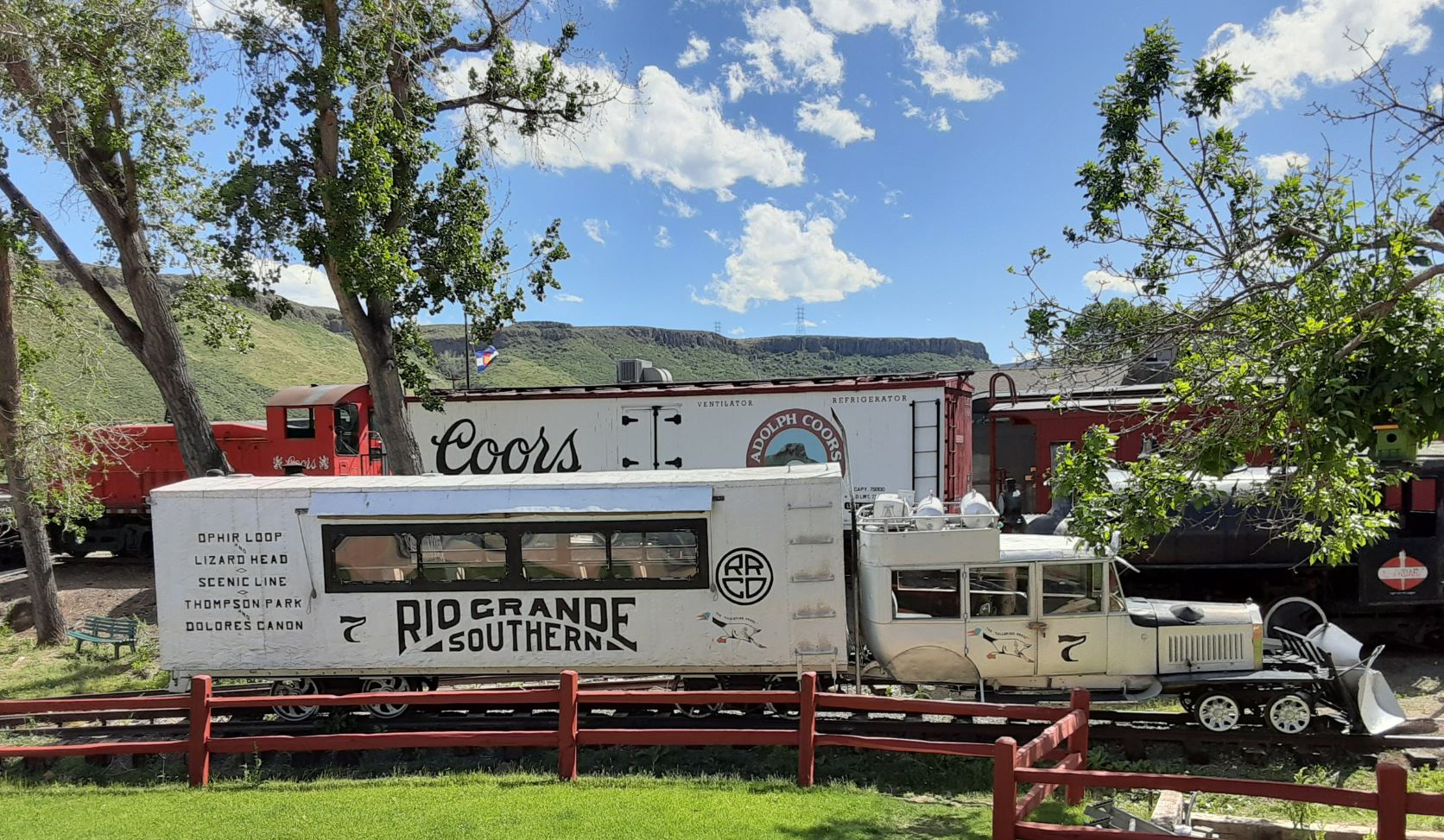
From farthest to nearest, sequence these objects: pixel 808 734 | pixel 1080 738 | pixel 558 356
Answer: pixel 558 356
pixel 808 734
pixel 1080 738

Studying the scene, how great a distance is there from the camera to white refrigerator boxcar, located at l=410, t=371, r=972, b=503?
625 inches

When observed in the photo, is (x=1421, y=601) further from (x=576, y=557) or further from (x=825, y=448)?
(x=576, y=557)

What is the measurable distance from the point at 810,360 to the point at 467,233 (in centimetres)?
10006

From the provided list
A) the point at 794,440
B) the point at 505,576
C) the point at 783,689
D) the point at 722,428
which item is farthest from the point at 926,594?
the point at 722,428

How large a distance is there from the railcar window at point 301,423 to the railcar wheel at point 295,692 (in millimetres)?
10553

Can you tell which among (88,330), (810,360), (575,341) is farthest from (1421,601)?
(575,341)

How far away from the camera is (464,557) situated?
8859mm

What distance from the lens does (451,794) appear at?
7008mm

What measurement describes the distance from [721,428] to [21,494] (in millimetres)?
12156

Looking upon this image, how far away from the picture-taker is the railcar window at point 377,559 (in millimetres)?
8844

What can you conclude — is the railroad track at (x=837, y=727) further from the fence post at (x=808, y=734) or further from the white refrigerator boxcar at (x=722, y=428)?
the white refrigerator boxcar at (x=722, y=428)

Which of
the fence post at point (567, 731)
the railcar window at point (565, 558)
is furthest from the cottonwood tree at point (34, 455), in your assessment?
the fence post at point (567, 731)

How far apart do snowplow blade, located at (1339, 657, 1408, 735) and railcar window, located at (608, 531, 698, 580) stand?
20.7ft

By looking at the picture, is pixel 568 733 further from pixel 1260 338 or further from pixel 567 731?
pixel 1260 338
